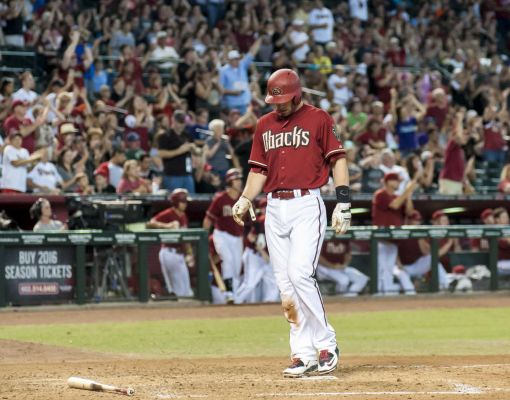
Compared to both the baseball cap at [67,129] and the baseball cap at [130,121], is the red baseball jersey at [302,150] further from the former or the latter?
the baseball cap at [130,121]

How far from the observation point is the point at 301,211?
811 cm

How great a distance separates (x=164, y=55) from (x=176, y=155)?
447 centimetres

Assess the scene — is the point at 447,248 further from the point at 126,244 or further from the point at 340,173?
the point at 340,173

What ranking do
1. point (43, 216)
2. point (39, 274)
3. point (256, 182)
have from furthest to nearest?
1. point (43, 216)
2. point (39, 274)
3. point (256, 182)

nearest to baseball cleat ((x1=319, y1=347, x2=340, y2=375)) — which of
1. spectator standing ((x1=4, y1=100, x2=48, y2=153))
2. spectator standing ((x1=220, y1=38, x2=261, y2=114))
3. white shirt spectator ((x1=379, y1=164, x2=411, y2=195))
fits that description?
spectator standing ((x1=4, y1=100, x2=48, y2=153))

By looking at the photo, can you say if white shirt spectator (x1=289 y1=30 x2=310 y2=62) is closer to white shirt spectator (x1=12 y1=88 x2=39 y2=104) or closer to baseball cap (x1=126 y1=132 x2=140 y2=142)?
baseball cap (x1=126 y1=132 x2=140 y2=142)

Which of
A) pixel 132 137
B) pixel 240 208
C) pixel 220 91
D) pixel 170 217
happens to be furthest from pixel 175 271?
pixel 240 208

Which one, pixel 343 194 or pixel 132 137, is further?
pixel 132 137

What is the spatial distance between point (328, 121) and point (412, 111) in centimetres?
1427

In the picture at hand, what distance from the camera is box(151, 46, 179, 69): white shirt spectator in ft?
70.0

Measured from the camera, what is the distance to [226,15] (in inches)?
934

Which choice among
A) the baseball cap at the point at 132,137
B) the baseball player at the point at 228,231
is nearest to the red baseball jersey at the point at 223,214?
the baseball player at the point at 228,231

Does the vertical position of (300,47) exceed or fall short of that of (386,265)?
it exceeds it

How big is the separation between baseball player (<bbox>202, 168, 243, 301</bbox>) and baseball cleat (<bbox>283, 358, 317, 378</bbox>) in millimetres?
7809
